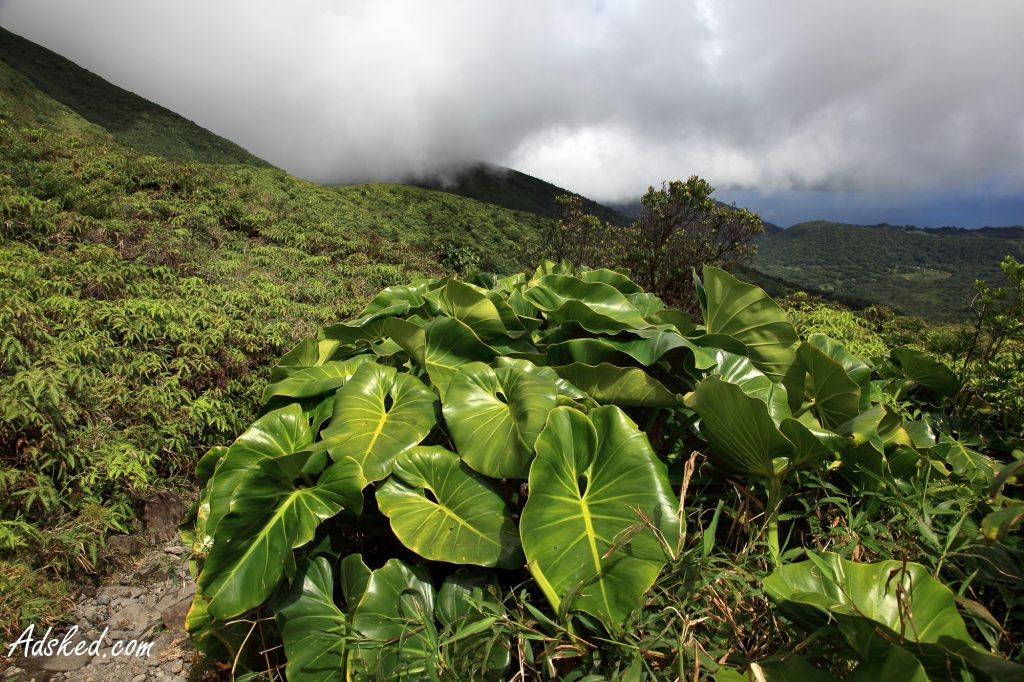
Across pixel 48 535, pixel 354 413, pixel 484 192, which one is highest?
pixel 484 192

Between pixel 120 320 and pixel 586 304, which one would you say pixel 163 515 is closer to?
pixel 120 320

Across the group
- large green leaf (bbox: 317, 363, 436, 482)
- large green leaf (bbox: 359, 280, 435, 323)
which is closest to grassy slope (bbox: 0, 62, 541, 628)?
large green leaf (bbox: 359, 280, 435, 323)

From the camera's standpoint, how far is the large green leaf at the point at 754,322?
1751 millimetres

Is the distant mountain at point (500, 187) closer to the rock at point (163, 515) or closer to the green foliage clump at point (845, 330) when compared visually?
the green foliage clump at point (845, 330)

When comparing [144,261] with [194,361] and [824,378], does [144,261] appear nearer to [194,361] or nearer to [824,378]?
[194,361]

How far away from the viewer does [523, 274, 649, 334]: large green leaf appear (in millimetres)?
1709

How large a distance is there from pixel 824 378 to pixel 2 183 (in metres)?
8.54

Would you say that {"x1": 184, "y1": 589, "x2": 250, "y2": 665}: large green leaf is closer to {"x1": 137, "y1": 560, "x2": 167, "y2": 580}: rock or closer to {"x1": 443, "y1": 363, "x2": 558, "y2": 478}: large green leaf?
{"x1": 443, "y1": 363, "x2": 558, "y2": 478}: large green leaf

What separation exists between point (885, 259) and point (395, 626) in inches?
7265

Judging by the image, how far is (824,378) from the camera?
1.51 metres

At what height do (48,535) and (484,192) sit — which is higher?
(484,192)

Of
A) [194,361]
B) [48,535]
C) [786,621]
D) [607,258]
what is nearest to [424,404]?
[786,621]

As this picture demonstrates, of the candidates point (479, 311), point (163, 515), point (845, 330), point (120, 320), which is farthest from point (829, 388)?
point (120, 320)

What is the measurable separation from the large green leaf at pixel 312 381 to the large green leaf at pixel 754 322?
132cm
